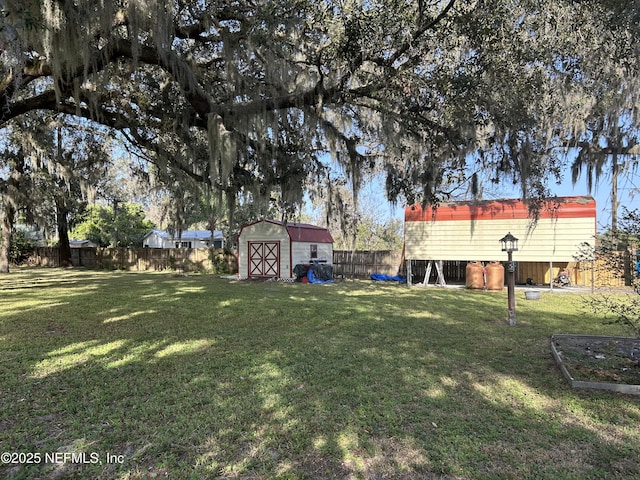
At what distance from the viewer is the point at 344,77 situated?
6020 millimetres

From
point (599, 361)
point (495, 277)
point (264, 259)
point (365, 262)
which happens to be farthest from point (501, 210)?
point (599, 361)

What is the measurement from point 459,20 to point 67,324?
25.0ft

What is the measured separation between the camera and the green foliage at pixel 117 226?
28.7 m

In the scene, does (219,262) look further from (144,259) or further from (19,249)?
(19,249)

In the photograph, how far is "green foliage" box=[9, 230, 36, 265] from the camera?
2248 centimetres

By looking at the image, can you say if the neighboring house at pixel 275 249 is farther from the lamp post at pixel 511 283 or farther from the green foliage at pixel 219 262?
the lamp post at pixel 511 283

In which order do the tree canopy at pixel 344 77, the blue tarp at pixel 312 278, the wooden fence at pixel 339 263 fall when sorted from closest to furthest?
1. the tree canopy at pixel 344 77
2. the wooden fence at pixel 339 263
3. the blue tarp at pixel 312 278

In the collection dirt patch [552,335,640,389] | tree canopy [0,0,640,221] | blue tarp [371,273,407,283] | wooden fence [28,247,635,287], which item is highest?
tree canopy [0,0,640,221]

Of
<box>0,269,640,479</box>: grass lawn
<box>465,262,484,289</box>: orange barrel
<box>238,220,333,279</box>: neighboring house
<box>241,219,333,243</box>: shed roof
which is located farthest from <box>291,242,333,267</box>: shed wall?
<box>0,269,640,479</box>: grass lawn

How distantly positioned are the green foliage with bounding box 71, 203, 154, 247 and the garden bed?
95.4ft

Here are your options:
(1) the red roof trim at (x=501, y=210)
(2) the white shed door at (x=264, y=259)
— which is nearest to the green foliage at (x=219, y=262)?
(2) the white shed door at (x=264, y=259)

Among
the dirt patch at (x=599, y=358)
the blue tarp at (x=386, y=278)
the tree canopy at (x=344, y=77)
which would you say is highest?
the tree canopy at (x=344, y=77)

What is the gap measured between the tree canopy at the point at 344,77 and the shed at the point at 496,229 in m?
4.92

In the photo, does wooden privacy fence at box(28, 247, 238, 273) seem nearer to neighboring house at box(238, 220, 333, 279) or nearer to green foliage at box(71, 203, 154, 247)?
neighboring house at box(238, 220, 333, 279)
